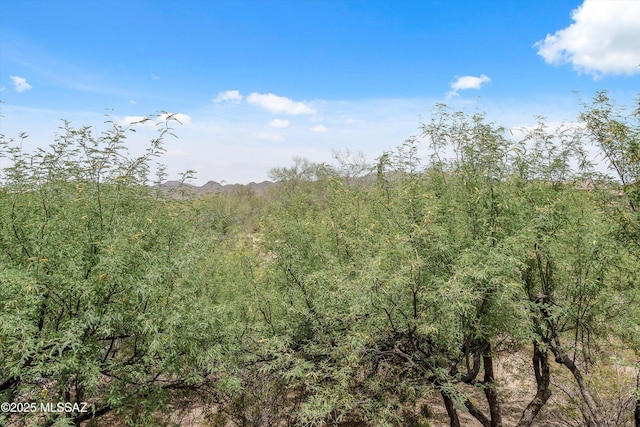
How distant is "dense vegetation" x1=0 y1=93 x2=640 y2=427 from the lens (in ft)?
18.7

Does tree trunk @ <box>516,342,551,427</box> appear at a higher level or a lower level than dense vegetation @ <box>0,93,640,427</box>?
lower

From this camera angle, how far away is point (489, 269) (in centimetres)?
585

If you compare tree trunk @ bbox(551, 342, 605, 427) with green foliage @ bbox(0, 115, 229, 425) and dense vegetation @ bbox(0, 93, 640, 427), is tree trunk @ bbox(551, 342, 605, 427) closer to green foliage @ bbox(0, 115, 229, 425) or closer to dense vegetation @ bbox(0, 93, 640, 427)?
dense vegetation @ bbox(0, 93, 640, 427)

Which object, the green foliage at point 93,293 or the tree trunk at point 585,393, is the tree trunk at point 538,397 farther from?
the green foliage at point 93,293

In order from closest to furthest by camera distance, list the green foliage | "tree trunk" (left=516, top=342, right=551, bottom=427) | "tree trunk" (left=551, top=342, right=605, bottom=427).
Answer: the green foliage, "tree trunk" (left=551, top=342, right=605, bottom=427), "tree trunk" (left=516, top=342, right=551, bottom=427)

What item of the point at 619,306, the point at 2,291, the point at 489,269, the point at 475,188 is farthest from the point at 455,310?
the point at 2,291

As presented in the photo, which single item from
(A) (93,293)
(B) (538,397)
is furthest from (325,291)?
(B) (538,397)

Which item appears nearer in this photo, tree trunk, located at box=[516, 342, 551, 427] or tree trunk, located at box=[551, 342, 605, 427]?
tree trunk, located at box=[551, 342, 605, 427]

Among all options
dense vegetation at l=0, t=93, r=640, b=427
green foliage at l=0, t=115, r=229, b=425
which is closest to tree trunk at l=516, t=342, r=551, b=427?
dense vegetation at l=0, t=93, r=640, b=427

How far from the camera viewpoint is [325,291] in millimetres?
7418

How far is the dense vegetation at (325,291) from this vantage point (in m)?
5.70

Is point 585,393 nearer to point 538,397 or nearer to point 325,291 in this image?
point 538,397

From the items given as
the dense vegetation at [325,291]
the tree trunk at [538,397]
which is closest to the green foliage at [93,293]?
the dense vegetation at [325,291]

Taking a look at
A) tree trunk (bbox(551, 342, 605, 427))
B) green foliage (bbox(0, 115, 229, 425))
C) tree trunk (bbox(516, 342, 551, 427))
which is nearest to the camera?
green foliage (bbox(0, 115, 229, 425))
